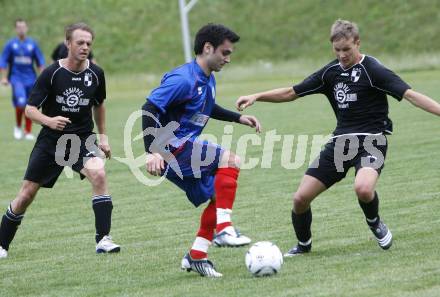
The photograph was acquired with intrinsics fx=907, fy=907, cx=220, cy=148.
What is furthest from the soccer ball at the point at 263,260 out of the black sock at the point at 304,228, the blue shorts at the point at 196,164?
the black sock at the point at 304,228

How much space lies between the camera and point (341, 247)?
6.89 metres

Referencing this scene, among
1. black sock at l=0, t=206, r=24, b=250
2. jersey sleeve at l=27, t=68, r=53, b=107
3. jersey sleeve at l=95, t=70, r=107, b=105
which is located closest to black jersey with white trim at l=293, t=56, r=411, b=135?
jersey sleeve at l=95, t=70, r=107, b=105

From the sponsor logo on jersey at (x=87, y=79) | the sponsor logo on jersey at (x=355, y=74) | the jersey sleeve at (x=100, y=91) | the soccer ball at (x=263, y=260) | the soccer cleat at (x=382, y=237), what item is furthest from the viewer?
the jersey sleeve at (x=100, y=91)

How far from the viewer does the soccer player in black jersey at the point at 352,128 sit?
657cm

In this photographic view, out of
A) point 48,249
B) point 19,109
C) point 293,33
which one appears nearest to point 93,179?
point 48,249

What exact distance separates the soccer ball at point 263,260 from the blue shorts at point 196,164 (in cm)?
61

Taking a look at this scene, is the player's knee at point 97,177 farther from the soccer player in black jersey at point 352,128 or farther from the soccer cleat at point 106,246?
the soccer player in black jersey at point 352,128

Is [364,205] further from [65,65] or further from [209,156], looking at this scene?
[65,65]

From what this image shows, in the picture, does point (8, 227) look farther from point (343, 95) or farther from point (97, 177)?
point (343, 95)

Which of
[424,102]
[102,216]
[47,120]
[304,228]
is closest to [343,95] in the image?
[424,102]

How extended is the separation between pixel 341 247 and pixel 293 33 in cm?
3159

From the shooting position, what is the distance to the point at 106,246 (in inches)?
286

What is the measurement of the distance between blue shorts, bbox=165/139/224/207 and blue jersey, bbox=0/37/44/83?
11511mm

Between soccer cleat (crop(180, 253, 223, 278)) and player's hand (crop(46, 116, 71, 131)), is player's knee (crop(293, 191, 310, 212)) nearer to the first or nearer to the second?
soccer cleat (crop(180, 253, 223, 278))
